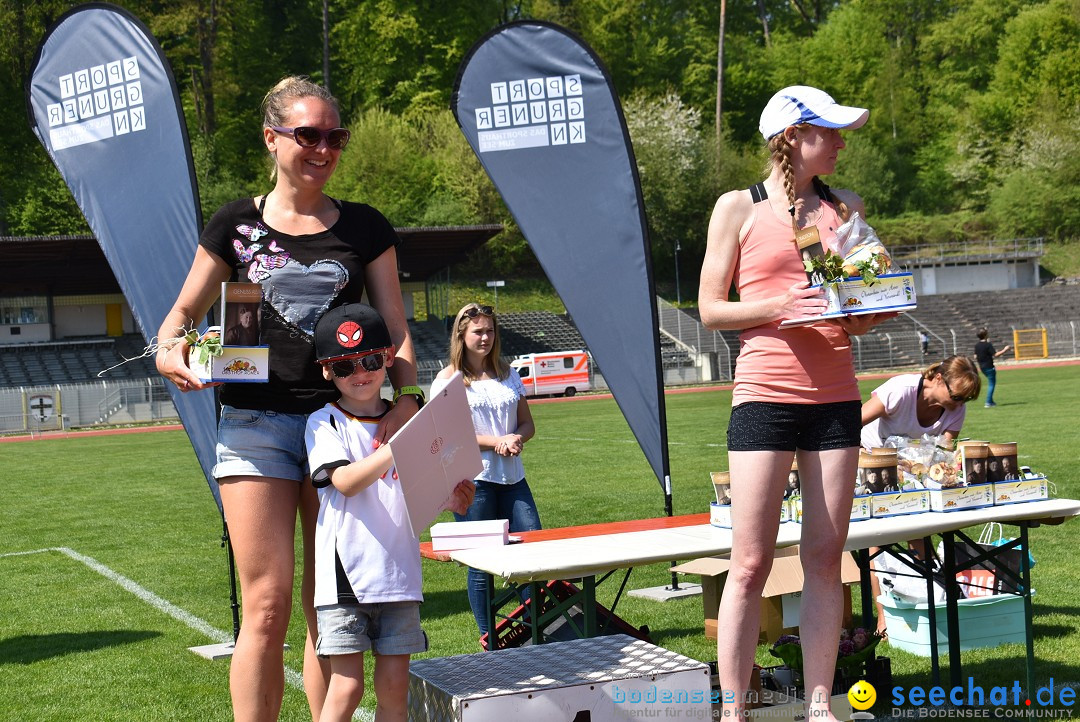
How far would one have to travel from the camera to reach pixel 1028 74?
75000 mm

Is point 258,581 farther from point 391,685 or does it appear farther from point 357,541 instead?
point 391,685

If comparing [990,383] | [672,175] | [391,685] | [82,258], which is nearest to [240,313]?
[391,685]

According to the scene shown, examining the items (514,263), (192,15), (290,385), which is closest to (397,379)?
(290,385)

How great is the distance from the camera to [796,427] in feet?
11.7

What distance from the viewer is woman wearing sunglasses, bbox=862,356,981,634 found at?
5.72 metres

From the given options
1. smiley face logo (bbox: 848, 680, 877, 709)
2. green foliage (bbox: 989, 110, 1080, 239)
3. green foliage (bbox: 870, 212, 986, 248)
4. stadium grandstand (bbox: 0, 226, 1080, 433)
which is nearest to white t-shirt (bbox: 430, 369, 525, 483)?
smiley face logo (bbox: 848, 680, 877, 709)

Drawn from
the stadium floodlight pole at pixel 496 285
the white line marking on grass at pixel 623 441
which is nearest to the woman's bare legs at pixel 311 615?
the white line marking on grass at pixel 623 441

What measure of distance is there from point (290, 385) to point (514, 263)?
192ft

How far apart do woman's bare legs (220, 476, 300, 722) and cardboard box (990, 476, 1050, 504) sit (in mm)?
2799

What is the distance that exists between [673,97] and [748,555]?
64275mm

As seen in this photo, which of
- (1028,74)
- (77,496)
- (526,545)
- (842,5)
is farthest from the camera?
(842,5)

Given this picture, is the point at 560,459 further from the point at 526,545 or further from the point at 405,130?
the point at 405,130

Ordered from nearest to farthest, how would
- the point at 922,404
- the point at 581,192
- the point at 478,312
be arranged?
the point at 922,404 < the point at 478,312 < the point at 581,192

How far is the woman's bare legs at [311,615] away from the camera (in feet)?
11.6
